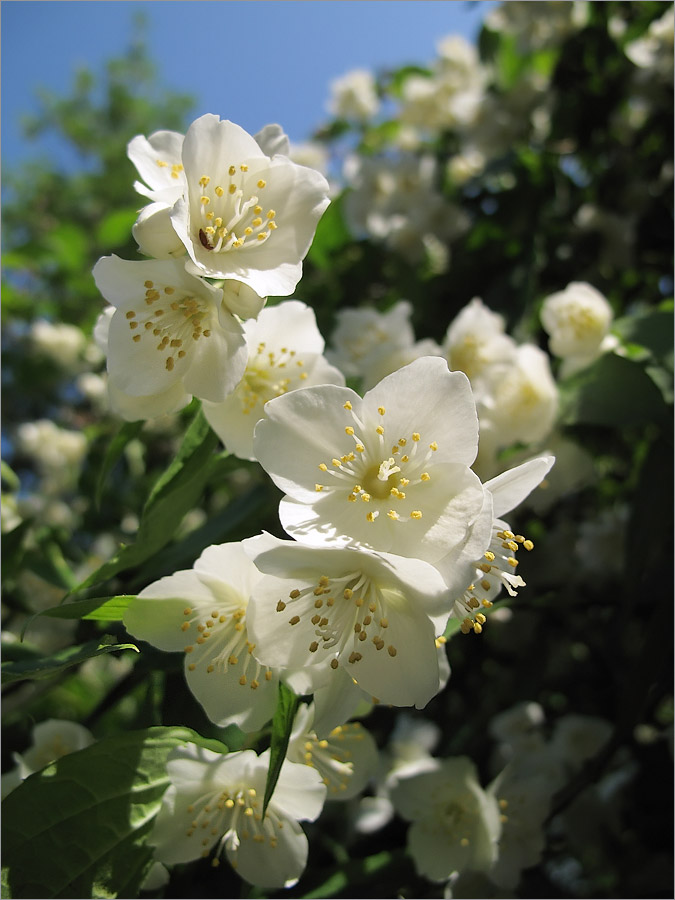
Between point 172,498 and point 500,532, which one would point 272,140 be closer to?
point 172,498

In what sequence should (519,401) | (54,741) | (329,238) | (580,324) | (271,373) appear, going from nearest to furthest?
(271,373) → (54,741) → (519,401) → (580,324) → (329,238)

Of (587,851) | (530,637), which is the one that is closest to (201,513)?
(530,637)

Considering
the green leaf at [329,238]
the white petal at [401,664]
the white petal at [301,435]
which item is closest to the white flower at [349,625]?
the white petal at [401,664]

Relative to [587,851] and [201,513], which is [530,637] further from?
[201,513]

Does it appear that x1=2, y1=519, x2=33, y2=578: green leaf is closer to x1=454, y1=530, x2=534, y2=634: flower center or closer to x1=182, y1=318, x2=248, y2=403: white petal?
x1=182, y1=318, x2=248, y2=403: white petal

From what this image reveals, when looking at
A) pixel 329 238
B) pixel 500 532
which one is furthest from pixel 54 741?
pixel 329 238
